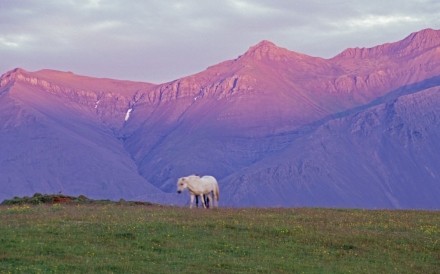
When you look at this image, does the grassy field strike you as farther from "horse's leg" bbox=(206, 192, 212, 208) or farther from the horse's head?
"horse's leg" bbox=(206, 192, 212, 208)

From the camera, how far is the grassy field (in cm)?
2959

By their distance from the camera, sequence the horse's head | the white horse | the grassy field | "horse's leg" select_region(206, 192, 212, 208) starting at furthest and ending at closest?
"horse's leg" select_region(206, 192, 212, 208) → the horse's head → the white horse → the grassy field

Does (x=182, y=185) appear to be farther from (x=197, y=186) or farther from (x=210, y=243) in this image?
(x=210, y=243)

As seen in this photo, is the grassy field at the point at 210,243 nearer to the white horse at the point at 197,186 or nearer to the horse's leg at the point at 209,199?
the white horse at the point at 197,186

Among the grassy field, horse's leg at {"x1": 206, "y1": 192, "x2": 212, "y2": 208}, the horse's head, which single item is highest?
the horse's head

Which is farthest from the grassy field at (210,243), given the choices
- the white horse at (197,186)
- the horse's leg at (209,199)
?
the horse's leg at (209,199)

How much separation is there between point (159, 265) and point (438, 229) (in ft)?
50.5

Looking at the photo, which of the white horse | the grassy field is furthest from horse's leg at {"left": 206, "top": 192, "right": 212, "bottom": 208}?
the grassy field

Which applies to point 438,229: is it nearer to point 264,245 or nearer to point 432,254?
point 432,254

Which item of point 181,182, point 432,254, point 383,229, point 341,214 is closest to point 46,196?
point 181,182

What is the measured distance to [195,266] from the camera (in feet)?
96.8

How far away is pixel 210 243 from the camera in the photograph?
33375mm

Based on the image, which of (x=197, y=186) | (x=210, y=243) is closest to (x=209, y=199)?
(x=197, y=186)

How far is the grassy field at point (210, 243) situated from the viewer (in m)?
29.6
